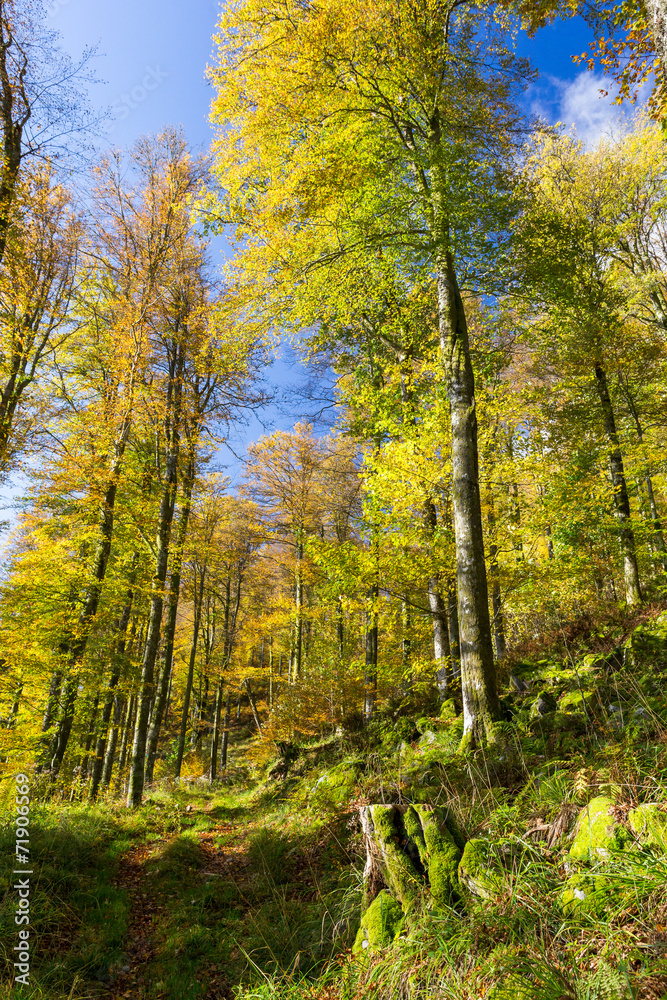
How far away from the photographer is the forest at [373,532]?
9.68 ft

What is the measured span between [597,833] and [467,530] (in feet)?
11.1

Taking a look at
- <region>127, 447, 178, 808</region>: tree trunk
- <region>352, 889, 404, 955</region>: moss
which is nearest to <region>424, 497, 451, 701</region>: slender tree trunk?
<region>352, 889, 404, 955</region>: moss

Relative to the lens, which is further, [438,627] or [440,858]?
[438,627]

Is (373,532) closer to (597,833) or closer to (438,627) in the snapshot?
(438,627)


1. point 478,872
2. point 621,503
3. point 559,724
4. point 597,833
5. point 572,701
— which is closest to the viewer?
Result: point 597,833

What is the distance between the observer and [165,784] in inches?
480

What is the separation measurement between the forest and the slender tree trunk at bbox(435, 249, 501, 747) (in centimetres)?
4

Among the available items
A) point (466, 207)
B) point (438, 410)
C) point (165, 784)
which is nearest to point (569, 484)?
point (438, 410)

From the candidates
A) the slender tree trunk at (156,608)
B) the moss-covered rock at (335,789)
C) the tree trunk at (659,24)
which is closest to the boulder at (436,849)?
the moss-covered rock at (335,789)

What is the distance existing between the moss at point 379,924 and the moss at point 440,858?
0.33m

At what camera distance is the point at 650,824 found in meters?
2.29

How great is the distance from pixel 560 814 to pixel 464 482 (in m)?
3.61

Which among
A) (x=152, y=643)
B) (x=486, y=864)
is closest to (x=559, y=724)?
(x=486, y=864)

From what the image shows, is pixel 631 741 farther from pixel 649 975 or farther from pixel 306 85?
pixel 306 85
